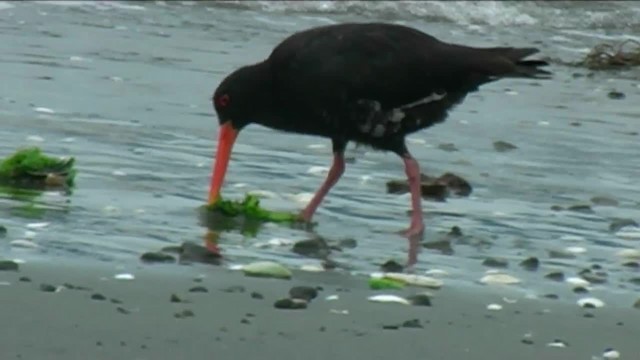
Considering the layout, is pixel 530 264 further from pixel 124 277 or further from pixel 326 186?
pixel 124 277

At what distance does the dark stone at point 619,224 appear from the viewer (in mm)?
7426

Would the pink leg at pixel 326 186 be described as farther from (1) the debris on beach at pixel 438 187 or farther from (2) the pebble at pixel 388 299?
(2) the pebble at pixel 388 299

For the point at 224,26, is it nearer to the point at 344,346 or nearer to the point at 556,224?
the point at 556,224

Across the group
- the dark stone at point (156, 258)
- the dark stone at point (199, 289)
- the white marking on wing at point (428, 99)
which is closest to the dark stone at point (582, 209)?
the white marking on wing at point (428, 99)

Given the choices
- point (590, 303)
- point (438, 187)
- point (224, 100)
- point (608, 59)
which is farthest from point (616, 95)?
point (590, 303)

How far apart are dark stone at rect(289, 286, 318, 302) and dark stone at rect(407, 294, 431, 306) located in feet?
1.03

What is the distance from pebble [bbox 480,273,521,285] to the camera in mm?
6180

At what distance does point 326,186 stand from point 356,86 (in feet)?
1.55

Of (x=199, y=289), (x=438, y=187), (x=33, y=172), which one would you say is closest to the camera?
(x=199, y=289)

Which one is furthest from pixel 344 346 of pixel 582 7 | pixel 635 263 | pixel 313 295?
pixel 582 7

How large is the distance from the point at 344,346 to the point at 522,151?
4.60 m

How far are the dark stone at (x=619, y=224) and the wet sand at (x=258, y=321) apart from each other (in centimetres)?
152

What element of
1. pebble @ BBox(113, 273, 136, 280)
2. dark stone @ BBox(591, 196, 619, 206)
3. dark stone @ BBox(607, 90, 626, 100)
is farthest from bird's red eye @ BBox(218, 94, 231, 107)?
dark stone @ BBox(607, 90, 626, 100)

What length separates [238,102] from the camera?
310 inches
